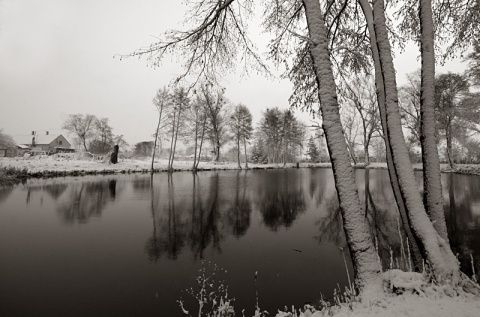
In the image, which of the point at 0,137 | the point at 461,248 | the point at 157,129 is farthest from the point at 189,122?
the point at 0,137

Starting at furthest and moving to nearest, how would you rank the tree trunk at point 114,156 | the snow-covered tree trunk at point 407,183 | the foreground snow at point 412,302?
the tree trunk at point 114,156 → the snow-covered tree trunk at point 407,183 → the foreground snow at point 412,302

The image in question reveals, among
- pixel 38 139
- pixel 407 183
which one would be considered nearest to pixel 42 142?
pixel 38 139

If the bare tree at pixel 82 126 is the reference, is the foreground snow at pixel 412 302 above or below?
below

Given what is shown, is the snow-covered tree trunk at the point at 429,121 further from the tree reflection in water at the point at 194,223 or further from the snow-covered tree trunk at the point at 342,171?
the tree reflection in water at the point at 194,223

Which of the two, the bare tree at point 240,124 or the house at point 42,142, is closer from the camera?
the bare tree at point 240,124

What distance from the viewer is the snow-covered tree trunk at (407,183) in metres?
2.55

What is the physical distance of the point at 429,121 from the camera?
311 cm

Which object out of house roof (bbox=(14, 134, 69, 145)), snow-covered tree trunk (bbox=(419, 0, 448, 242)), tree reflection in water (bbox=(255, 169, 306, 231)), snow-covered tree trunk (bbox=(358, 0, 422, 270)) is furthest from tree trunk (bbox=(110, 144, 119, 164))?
house roof (bbox=(14, 134, 69, 145))

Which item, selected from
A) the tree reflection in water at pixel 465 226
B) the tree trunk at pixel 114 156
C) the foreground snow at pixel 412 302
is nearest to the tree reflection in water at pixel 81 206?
the foreground snow at pixel 412 302

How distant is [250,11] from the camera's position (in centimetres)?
463

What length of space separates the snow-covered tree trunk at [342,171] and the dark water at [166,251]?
1.30 metres

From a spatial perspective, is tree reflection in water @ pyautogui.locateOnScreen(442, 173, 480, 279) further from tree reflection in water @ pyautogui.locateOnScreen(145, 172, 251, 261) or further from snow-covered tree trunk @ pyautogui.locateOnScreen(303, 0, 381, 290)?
tree reflection in water @ pyautogui.locateOnScreen(145, 172, 251, 261)

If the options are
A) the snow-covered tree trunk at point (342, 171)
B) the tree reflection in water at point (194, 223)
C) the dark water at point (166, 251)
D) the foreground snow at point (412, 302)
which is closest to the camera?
the foreground snow at point (412, 302)

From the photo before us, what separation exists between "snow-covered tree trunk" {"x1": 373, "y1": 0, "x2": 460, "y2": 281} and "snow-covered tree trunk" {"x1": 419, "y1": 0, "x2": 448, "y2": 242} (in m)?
0.39
